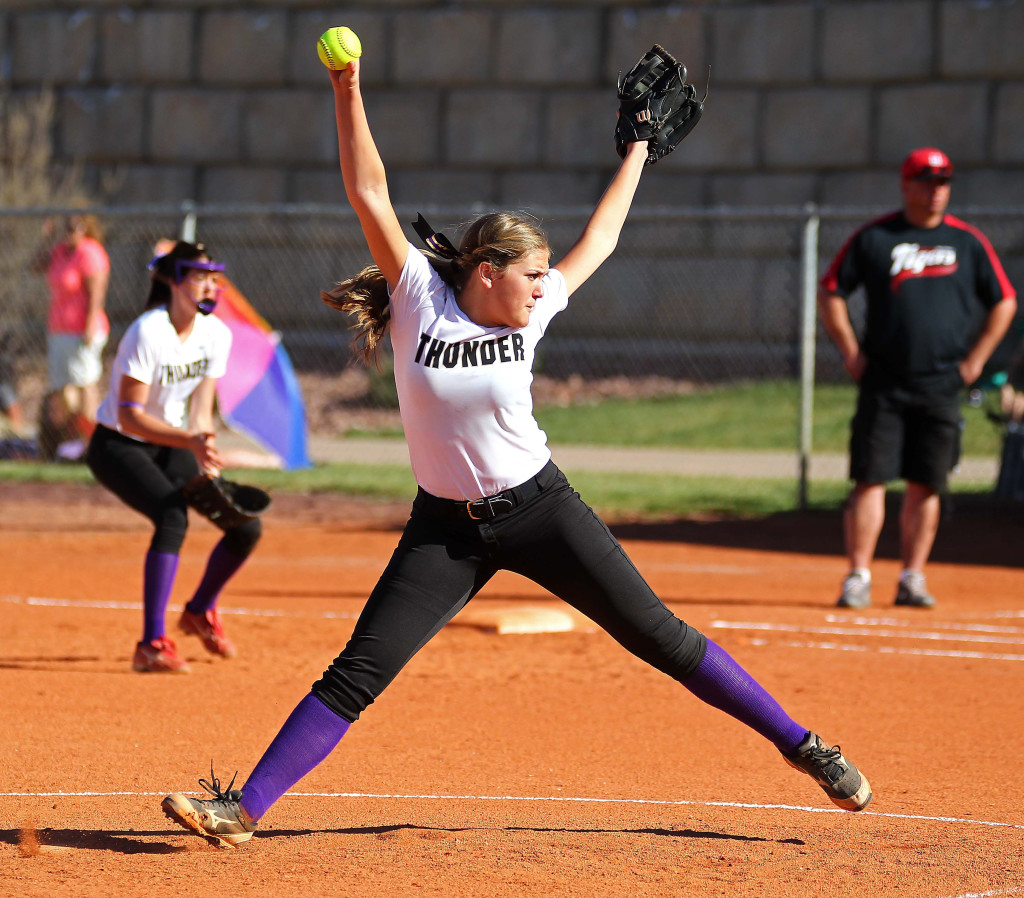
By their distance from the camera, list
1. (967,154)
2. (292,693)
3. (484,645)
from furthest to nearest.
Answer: (967,154)
(484,645)
(292,693)

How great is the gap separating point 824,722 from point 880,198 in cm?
1415

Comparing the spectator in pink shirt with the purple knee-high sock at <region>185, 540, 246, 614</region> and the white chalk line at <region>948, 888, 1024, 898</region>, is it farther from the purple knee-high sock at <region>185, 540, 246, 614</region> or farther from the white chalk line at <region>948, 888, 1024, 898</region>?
the white chalk line at <region>948, 888, 1024, 898</region>

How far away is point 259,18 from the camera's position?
21844 mm

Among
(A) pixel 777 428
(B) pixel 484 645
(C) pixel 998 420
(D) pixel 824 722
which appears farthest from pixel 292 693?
(A) pixel 777 428

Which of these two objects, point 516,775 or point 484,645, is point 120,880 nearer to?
point 516,775

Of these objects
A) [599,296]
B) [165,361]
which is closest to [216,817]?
[165,361]

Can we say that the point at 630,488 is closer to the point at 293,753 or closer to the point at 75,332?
the point at 75,332

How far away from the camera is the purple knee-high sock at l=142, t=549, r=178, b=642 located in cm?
686

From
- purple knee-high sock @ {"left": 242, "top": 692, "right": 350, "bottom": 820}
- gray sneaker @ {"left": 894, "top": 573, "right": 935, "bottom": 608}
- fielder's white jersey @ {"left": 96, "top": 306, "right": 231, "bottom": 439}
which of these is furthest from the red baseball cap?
purple knee-high sock @ {"left": 242, "top": 692, "right": 350, "bottom": 820}

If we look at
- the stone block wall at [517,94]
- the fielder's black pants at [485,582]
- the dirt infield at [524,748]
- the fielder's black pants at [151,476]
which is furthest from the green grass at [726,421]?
the fielder's black pants at [485,582]

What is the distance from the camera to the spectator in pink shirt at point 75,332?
13.6 m

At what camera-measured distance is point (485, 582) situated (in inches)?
168

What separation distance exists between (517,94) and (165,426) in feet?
49.6

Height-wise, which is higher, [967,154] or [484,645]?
[967,154]
